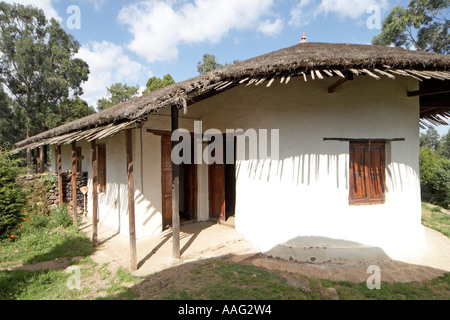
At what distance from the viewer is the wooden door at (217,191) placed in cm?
646

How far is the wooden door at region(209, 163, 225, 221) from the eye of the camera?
6465 mm

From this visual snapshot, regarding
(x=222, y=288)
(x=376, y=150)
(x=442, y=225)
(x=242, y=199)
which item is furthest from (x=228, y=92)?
(x=442, y=225)

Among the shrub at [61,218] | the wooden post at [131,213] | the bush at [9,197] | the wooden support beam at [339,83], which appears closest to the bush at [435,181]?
the wooden support beam at [339,83]

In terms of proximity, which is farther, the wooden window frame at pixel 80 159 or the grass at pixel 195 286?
the wooden window frame at pixel 80 159

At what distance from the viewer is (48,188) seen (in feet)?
25.2

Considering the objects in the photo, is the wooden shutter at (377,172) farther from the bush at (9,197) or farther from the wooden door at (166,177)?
the bush at (9,197)

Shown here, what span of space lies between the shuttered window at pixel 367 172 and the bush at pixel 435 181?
9397mm

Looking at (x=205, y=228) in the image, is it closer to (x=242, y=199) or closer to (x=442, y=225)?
(x=242, y=199)

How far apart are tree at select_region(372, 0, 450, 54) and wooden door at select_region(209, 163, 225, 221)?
23531 mm

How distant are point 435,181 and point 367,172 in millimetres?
10255

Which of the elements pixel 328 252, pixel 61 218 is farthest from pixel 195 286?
pixel 61 218

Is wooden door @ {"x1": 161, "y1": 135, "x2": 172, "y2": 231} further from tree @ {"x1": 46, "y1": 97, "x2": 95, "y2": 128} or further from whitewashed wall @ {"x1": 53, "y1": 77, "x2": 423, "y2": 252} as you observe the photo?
tree @ {"x1": 46, "y1": 97, "x2": 95, "y2": 128}

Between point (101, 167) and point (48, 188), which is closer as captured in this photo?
point (101, 167)

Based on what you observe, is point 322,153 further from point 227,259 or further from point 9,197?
point 9,197
